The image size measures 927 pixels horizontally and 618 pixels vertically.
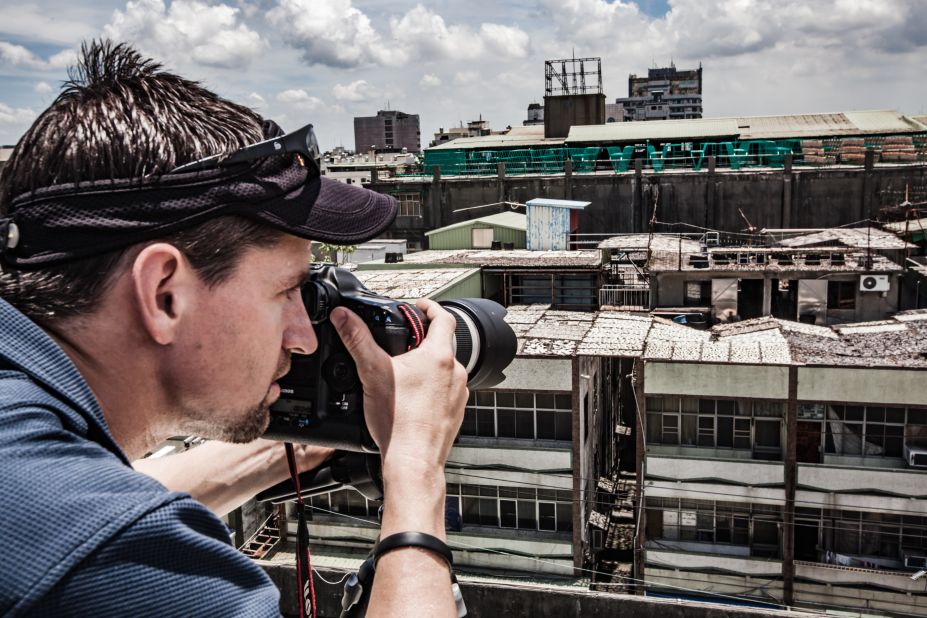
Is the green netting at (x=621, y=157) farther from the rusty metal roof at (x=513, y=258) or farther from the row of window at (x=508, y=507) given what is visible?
the row of window at (x=508, y=507)

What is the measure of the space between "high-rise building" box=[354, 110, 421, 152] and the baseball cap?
11330 cm

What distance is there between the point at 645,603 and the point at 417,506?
4.81m

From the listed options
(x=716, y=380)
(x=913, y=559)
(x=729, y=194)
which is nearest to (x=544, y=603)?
(x=716, y=380)

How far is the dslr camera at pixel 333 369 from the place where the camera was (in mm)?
2145

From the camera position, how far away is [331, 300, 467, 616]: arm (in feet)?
4.62

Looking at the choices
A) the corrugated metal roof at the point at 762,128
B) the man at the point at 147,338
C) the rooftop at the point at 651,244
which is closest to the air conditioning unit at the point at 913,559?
the rooftop at the point at 651,244

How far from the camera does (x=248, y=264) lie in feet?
4.75

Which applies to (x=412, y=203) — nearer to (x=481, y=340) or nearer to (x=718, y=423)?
(x=718, y=423)

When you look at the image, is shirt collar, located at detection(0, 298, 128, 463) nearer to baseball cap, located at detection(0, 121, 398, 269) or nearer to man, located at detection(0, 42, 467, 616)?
man, located at detection(0, 42, 467, 616)

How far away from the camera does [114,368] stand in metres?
1.33

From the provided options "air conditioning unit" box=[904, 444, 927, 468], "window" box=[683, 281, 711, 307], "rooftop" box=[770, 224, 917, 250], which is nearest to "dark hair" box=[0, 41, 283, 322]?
"air conditioning unit" box=[904, 444, 927, 468]

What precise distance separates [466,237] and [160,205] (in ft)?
97.8

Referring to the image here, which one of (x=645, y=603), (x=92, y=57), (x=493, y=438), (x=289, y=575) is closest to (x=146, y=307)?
(x=92, y=57)

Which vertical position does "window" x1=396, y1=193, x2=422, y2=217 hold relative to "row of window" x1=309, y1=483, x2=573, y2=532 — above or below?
above
